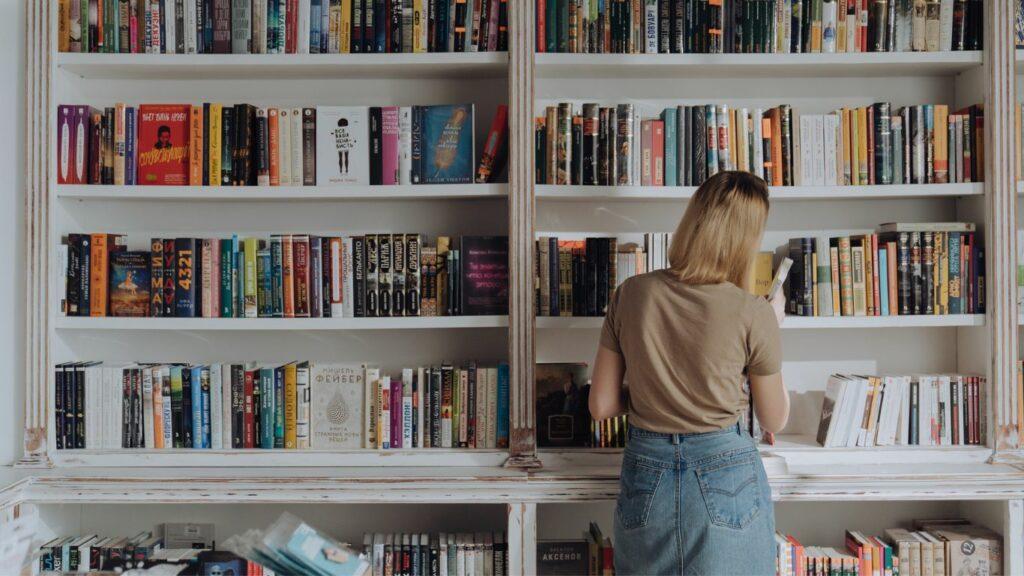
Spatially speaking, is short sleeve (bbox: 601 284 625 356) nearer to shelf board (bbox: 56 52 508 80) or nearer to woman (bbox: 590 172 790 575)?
woman (bbox: 590 172 790 575)

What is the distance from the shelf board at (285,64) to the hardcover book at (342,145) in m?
0.15

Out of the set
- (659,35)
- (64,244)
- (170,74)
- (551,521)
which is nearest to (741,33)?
(659,35)

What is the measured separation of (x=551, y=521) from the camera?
2541 millimetres

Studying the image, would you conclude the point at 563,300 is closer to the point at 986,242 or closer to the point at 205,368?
the point at 205,368

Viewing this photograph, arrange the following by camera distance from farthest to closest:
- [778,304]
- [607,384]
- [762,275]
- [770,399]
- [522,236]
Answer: [762,275] → [522,236] → [778,304] → [607,384] → [770,399]

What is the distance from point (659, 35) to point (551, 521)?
1608 mm

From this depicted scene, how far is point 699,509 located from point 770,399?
1.08ft

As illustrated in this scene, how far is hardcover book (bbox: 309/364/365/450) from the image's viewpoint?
7.58 feet

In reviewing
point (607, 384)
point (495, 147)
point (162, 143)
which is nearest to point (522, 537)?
point (607, 384)

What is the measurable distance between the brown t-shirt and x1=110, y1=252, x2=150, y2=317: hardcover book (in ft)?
4.98

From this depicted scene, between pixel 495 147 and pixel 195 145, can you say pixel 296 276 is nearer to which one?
pixel 195 145

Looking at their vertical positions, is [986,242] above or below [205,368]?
above

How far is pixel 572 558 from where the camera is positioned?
7.43ft

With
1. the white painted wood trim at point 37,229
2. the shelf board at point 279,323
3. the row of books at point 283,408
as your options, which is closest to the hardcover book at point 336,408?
the row of books at point 283,408
